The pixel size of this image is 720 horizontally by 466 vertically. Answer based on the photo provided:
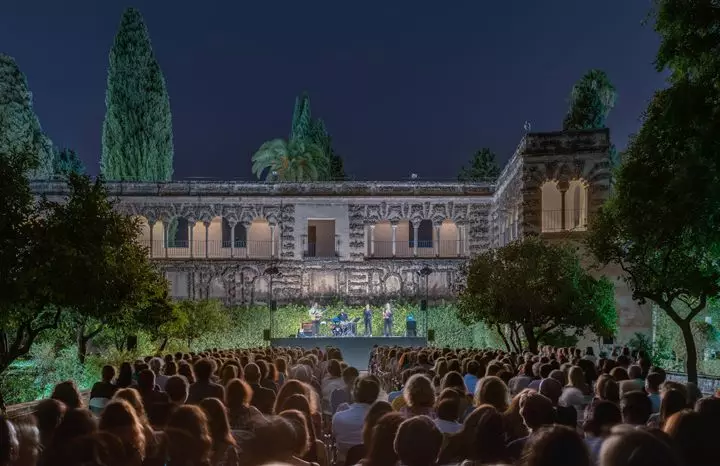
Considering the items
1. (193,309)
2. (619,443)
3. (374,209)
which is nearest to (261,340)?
(193,309)

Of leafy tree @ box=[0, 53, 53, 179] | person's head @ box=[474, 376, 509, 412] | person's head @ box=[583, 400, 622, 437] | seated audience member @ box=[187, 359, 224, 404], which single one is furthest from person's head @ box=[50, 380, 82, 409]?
leafy tree @ box=[0, 53, 53, 179]

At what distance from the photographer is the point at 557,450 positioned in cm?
390

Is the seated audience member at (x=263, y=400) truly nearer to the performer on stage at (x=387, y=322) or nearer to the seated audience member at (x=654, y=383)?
the seated audience member at (x=654, y=383)

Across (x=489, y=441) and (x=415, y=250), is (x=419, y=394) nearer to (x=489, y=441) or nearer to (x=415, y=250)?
(x=489, y=441)

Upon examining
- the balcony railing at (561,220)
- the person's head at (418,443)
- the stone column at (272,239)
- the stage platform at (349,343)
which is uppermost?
the balcony railing at (561,220)

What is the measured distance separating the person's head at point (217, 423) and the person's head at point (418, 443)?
212cm

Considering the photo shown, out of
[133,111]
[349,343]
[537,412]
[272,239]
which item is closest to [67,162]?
[133,111]

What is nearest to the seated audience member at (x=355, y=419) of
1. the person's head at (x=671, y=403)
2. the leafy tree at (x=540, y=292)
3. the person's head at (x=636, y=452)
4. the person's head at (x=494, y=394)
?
the person's head at (x=494, y=394)

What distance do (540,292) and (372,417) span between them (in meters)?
18.4

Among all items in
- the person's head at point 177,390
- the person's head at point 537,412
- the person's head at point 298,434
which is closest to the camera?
the person's head at point 298,434

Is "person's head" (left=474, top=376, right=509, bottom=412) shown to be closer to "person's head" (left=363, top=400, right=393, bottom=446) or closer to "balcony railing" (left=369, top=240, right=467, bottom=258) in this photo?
"person's head" (left=363, top=400, right=393, bottom=446)

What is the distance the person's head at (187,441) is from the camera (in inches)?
213

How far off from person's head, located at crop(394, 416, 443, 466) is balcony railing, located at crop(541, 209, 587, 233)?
3288cm

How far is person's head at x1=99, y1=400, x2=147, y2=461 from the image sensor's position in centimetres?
568
